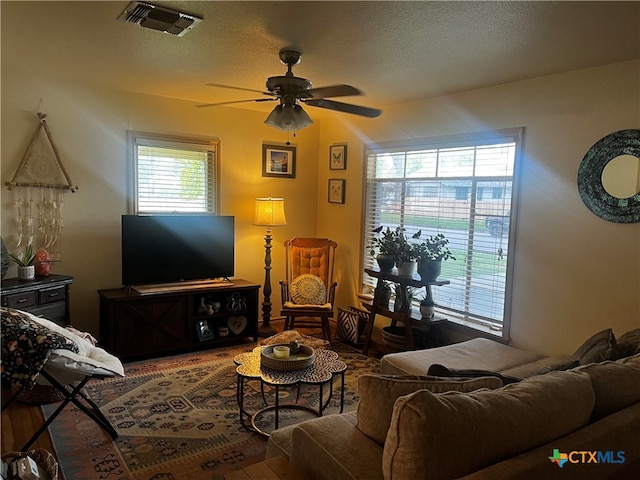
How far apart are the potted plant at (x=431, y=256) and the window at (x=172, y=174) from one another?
2.35m

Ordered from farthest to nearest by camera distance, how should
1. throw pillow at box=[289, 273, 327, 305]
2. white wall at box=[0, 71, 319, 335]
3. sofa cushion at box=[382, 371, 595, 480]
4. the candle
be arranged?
throw pillow at box=[289, 273, 327, 305]
white wall at box=[0, 71, 319, 335]
the candle
sofa cushion at box=[382, 371, 595, 480]

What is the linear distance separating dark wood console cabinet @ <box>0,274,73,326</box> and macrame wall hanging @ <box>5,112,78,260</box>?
0.41m

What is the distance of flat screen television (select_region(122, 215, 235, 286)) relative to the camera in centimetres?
431

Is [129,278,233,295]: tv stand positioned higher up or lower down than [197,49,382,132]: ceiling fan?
lower down

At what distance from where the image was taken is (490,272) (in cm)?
399

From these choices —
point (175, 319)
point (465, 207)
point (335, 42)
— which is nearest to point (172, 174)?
point (175, 319)

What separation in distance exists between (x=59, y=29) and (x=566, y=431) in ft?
10.9

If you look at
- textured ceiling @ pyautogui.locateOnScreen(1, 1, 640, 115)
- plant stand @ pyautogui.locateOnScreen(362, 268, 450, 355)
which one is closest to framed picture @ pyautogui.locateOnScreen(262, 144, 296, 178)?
textured ceiling @ pyautogui.locateOnScreen(1, 1, 640, 115)

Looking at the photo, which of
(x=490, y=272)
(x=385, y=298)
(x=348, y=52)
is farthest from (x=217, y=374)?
(x=348, y=52)

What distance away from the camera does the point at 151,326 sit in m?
4.29

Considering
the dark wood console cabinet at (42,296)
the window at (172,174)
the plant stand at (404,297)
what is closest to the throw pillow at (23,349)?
the dark wood console cabinet at (42,296)

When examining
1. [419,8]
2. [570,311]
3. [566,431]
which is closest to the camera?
[566,431]

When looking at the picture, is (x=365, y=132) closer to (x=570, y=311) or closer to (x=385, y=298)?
(x=385, y=298)

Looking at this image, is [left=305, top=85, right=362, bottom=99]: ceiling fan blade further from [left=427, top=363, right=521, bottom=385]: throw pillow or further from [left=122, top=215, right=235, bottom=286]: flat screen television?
[left=122, top=215, right=235, bottom=286]: flat screen television
